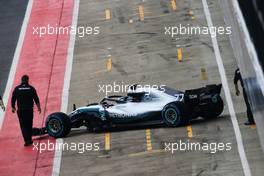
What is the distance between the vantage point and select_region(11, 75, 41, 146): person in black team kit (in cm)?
2692

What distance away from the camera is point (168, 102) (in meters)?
26.3

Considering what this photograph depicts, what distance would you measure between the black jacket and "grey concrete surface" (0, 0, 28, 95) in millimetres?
6199

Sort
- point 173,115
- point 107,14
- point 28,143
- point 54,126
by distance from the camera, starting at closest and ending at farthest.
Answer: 1. point 173,115
2. point 54,126
3. point 28,143
4. point 107,14

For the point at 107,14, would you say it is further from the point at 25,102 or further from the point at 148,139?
the point at 148,139

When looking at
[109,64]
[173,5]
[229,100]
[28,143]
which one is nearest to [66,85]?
[109,64]

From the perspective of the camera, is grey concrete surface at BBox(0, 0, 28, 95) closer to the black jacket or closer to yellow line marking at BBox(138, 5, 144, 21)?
yellow line marking at BBox(138, 5, 144, 21)

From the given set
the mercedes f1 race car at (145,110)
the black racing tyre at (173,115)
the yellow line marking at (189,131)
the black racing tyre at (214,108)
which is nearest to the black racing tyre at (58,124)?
the mercedes f1 race car at (145,110)

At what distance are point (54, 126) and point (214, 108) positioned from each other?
15.5ft

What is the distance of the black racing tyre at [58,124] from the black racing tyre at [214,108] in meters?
3.98

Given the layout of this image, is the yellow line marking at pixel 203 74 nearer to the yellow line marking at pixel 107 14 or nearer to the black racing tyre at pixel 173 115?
the black racing tyre at pixel 173 115

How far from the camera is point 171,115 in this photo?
2641 centimetres

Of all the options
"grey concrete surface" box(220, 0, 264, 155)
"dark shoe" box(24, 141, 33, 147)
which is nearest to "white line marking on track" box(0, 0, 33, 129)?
"dark shoe" box(24, 141, 33, 147)

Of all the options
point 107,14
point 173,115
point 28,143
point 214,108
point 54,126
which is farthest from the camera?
point 107,14

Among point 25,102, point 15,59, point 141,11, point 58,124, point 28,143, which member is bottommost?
point 28,143
